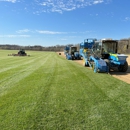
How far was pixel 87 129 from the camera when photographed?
11.8ft

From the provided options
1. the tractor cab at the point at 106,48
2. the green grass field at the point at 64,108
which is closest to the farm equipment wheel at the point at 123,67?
the tractor cab at the point at 106,48

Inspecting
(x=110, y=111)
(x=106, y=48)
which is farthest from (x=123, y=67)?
(x=110, y=111)

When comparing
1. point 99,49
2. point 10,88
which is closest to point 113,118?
point 10,88

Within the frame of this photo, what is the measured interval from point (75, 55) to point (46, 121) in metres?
23.3

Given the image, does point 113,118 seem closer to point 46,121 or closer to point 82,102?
point 82,102

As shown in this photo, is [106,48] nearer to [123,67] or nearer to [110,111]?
[123,67]

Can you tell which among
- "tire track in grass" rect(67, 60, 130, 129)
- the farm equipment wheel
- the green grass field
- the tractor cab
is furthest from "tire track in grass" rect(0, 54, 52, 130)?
the farm equipment wheel

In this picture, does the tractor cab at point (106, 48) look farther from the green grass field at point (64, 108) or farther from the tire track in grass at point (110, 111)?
the tire track in grass at point (110, 111)

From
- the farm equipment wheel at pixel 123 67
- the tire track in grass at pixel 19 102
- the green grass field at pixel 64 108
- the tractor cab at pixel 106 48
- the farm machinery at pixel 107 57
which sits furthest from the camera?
the tractor cab at pixel 106 48

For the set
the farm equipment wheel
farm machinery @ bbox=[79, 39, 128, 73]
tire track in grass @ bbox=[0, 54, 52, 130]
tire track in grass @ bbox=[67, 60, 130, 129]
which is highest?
farm machinery @ bbox=[79, 39, 128, 73]

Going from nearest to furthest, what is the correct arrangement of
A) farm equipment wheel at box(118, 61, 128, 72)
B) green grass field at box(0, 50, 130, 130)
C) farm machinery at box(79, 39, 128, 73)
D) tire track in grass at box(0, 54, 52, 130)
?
green grass field at box(0, 50, 130, 130) → tire track in grass at box(0, 54, 52, 130) → farm machinery at box(79, 39, 128, 73) → farm equipment wheel at box(118, 61, 128, 72)

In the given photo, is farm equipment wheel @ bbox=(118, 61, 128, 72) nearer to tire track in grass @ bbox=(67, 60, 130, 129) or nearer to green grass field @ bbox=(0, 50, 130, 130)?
green grass field @ bbox=(0, 50, 130, 130)

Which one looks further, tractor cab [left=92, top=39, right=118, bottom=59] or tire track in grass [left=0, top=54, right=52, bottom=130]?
tractor cab [left=92, top=39, right=118, bottom=59]

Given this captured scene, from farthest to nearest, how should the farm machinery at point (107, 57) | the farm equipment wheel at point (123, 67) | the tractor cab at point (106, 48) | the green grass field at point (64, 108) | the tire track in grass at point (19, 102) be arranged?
the tractor cab at point (106, 48) → the farm equipment wheel at point (123, 67) → the farm machinery at point (107, 57) → the tire track in grass at point (19, 102) → the green grass field at point (64, 108)
